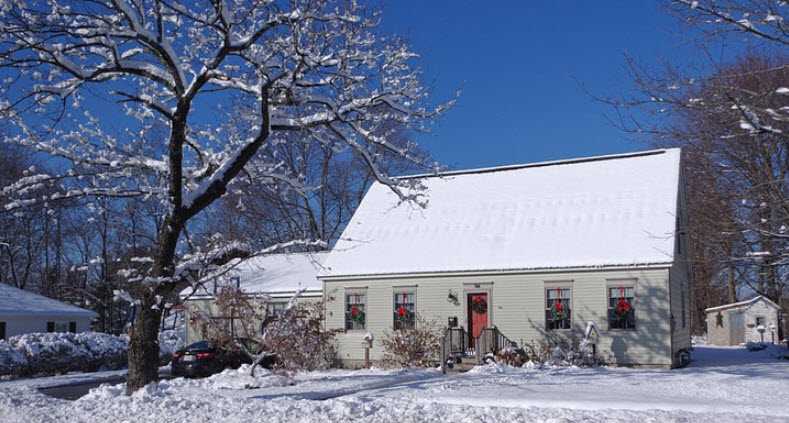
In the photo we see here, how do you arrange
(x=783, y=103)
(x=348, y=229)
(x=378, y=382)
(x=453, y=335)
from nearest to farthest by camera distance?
(x=783, y=103) → (x=378, y=382) → (x=453, y=335) → (x=348, y=229)

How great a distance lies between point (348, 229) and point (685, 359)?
12609mm

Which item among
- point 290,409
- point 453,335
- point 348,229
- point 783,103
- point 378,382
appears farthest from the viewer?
point 348,229

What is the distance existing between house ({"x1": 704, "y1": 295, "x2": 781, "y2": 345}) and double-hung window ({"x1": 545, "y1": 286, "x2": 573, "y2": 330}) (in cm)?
2075

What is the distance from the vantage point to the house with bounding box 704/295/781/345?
135ft

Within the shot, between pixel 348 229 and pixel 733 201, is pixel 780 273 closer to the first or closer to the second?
pixel 733 201

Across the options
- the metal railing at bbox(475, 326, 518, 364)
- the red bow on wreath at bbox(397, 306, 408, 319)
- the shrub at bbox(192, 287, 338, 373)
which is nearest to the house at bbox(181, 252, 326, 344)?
the red bow on wreath at bbox(397, 306, 408, 319)

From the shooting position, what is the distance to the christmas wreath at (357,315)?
92.5 feet

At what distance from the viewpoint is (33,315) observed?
32.8 m

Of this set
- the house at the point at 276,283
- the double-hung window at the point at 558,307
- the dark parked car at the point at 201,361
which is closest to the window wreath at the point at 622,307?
the double-hung window at the point at 558,307

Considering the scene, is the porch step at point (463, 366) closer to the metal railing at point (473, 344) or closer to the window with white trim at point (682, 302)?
the metal railing at point (473, 344)

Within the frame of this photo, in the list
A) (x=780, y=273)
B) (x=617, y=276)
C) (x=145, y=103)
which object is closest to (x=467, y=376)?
(x=617, y=276)

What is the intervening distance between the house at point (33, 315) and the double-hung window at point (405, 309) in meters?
15.7

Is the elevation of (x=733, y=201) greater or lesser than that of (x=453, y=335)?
greater

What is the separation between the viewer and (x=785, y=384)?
16.9 metres
